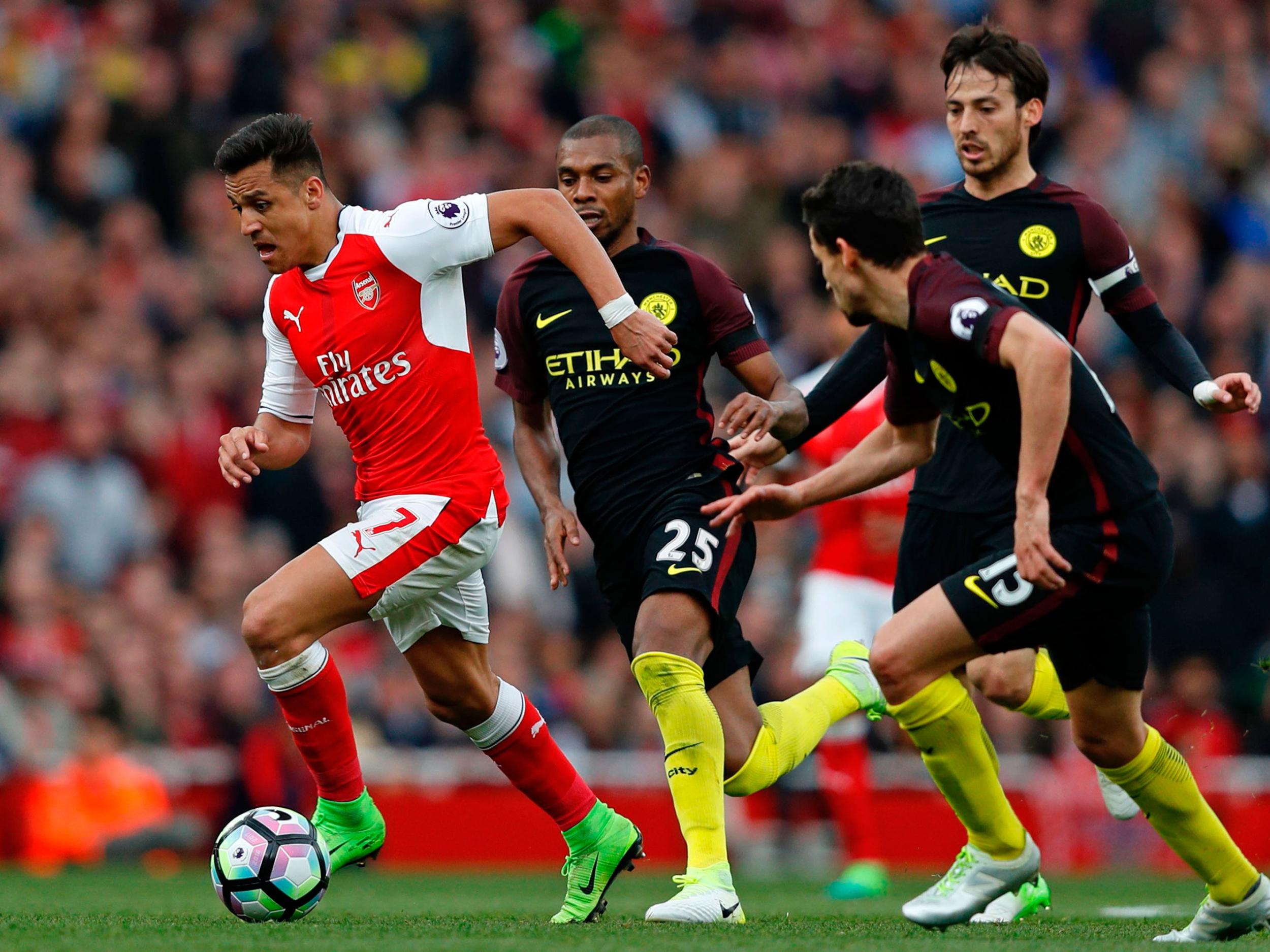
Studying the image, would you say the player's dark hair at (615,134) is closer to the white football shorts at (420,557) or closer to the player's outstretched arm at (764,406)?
the player's outstretched arm at (764,406)

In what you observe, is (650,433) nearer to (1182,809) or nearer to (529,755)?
(529,755)

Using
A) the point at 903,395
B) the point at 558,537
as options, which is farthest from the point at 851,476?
the point at 558,537

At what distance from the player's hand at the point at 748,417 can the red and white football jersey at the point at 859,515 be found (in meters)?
2.70

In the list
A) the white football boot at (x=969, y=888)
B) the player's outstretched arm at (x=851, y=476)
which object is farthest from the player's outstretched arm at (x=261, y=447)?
the white football boot at (x=969, y=888)

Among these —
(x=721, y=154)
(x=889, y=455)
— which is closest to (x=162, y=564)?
(x=721, y=154)

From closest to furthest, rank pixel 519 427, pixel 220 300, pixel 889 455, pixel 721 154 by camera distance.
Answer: pixel 889 455
pixel 519 427
pixel 220 300
pixel 721 154

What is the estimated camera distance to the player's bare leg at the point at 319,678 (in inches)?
226

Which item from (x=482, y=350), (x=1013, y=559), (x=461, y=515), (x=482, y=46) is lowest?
(x=1013, y=559)

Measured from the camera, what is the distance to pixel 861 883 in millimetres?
8086

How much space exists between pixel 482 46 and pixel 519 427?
887cm

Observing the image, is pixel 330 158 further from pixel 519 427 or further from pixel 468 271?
pixel 519 427

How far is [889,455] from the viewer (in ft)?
18.4

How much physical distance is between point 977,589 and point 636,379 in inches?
63.6

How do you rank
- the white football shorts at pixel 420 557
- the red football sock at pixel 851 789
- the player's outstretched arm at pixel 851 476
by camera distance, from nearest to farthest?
the player's outstretched arm at pixel 851 476, the white football shorts at pixel 420 557, the red football sock at pixel 851 789
